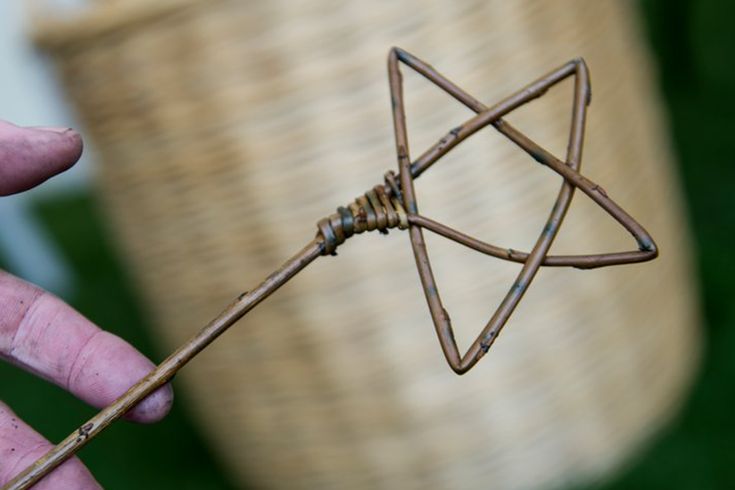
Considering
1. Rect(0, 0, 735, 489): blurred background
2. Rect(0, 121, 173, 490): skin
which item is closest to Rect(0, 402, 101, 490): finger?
Rect(0, 121, 173, 490): skin

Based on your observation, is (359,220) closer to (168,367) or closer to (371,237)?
(168,367)

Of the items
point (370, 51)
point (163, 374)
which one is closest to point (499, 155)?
point (370, 51)

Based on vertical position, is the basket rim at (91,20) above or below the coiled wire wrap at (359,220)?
above

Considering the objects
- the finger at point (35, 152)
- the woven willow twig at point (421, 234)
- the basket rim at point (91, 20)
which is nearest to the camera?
the woven willow twig at point (421, 234)

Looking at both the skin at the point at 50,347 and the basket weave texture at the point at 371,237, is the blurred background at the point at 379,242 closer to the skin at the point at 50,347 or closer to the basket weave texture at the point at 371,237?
the basket weave texture at the point at 371,237

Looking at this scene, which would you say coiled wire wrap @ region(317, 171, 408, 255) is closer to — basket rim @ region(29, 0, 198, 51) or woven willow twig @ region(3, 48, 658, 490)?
woven willow twig @ region(3, 48, 658, 490)

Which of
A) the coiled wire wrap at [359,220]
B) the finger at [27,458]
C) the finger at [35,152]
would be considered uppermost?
the finger at [35,152]

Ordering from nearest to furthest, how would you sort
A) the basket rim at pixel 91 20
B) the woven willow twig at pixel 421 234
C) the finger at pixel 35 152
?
1. the woven willow twig at pixel 421 234
2. the finger at pixel 35 152
3. the basket rim at pixel 91 20

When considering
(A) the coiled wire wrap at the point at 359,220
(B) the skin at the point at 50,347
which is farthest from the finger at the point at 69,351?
(A) the coiled wire wrap at the point at 359,220
